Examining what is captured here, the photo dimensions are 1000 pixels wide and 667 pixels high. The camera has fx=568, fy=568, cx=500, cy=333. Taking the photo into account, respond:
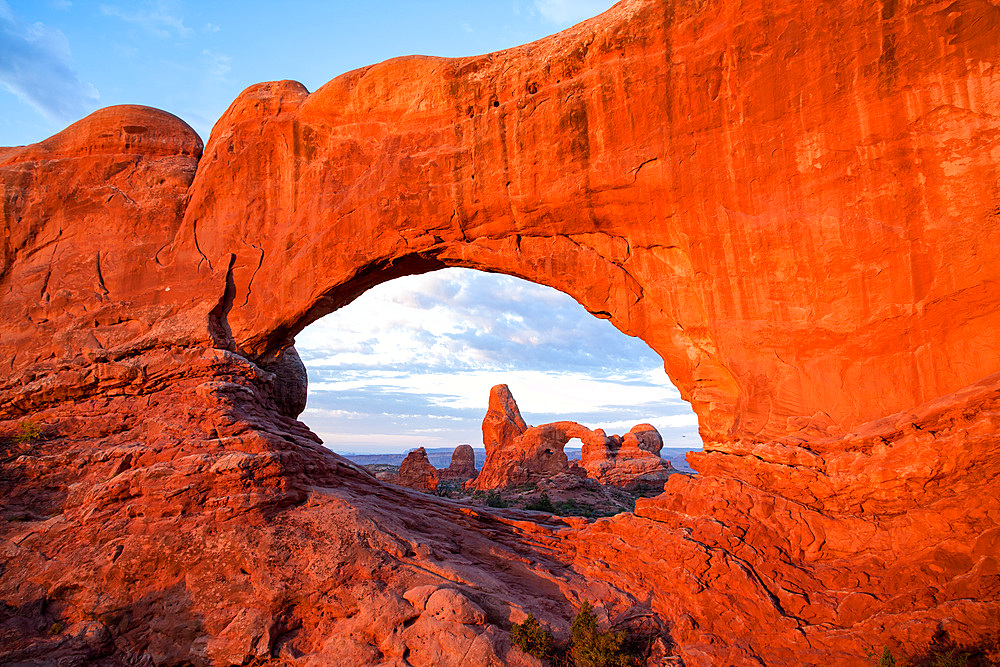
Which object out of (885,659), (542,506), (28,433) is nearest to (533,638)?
(885,659)

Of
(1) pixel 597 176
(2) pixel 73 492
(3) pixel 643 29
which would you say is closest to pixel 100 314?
(2) pixel 73 492

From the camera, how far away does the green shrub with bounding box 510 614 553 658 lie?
893 centimetres

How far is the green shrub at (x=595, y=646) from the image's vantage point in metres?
8.87

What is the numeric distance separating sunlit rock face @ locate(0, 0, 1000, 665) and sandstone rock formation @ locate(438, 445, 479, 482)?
35.3 m

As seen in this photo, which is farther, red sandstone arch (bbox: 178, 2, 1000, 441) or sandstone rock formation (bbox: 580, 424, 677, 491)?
sandstone rock formation (bbox: 580, 424, 677, 491)

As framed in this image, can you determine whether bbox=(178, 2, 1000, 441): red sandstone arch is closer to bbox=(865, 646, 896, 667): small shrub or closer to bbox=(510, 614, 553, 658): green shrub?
bbox=(865, 646, 896, 667): small shrub

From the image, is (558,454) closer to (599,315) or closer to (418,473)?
(418,473)

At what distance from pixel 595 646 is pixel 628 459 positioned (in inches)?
1066

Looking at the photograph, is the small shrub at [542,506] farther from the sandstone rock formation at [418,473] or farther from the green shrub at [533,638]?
the sandstone rock formation at [418,473]

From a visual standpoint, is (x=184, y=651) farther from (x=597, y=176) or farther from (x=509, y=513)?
(x=597, y=176)

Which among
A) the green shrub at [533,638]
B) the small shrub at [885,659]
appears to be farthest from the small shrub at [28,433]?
the small shrub at [885,659]

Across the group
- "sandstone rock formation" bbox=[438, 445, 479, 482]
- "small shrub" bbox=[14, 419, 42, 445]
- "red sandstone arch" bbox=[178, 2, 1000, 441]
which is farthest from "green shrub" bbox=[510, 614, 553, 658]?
"sandstone rock formation" bbox=[438, 445, 479, 482]

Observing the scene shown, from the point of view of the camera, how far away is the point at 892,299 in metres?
10.2

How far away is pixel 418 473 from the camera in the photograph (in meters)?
35.9
